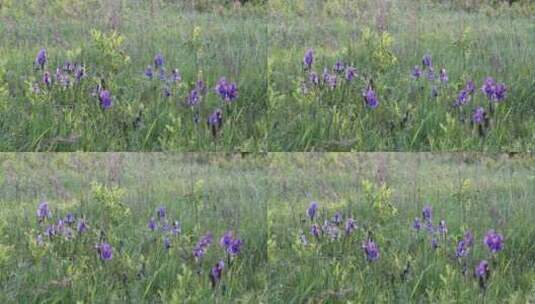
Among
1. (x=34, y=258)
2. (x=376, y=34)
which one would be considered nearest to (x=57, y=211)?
(x=34, y=258)

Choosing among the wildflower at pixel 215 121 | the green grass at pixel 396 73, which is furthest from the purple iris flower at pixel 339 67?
the wildflower at pixel 215 121

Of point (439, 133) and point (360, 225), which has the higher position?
point (439, 133)

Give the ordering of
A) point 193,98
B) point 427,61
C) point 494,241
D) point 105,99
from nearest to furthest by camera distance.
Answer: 1. point 105,99
2. point 193,98
3. point 494,241
4. point 427,61

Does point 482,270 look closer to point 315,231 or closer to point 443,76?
point 315,231

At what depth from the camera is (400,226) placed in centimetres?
543

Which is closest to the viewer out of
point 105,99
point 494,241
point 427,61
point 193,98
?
point 105,99

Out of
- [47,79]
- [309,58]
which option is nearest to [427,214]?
[309,58]

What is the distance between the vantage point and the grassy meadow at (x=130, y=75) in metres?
5.09

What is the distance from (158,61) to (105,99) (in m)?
0.46

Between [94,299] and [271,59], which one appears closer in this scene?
[94,299]

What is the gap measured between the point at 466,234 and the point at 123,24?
2.50 m

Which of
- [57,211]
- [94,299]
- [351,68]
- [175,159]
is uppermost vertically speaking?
[351,68]

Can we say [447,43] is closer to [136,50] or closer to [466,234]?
[466,234]

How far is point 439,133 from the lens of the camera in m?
5.23
